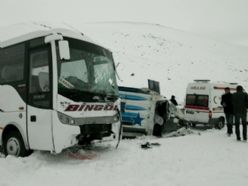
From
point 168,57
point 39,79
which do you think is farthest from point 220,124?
point 168,57

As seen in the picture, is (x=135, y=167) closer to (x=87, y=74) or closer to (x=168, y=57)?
(x=87, y=74)

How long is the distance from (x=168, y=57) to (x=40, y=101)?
4271 cm

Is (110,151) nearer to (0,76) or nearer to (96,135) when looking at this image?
(96,135)

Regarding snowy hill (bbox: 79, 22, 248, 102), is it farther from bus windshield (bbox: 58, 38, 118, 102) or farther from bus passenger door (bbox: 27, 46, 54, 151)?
bus passenger door (bbox: 27, 46, 54, 151)

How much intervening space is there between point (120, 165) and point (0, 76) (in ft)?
14.2

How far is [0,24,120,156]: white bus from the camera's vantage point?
8750mm

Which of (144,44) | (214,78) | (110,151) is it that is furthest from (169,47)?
(110,151)

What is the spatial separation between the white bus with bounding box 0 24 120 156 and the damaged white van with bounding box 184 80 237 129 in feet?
32.3

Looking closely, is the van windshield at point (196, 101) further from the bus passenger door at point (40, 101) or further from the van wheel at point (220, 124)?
the bus passenger door at point (40, 101)

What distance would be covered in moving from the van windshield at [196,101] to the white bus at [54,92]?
988cm

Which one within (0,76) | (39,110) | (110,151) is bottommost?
(110,151)

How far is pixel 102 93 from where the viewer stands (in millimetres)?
9734

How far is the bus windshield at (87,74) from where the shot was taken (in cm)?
891

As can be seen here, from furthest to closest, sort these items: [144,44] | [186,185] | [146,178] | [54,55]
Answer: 1. [144,44]
2. [54,55]
3. [146,178]
4. [186,185]
